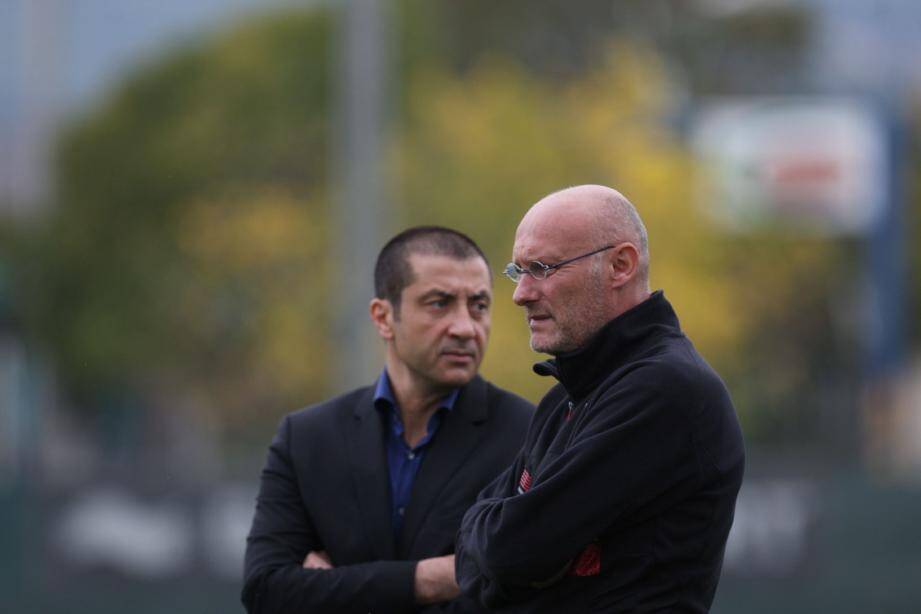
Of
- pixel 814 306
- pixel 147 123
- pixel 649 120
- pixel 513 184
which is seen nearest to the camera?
pixel 513 184

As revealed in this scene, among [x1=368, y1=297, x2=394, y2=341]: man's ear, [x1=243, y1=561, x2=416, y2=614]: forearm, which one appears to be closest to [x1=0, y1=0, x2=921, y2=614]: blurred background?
[x1=368, y1=297, x2=394, y2=341]: man's ear

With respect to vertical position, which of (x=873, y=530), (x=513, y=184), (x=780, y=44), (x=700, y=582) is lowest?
(x=873, y=530)

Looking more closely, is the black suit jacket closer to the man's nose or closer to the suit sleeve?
the suit sleeve

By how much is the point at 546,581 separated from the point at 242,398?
34.9m

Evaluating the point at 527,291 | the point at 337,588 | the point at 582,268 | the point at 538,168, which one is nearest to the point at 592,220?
the point at 582,268

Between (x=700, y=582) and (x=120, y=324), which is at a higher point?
(x=120, y=324)

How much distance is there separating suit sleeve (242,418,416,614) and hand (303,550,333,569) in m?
0.02

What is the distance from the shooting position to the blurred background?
29.4 m

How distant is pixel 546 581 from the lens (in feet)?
13.0

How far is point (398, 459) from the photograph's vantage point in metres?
4.97

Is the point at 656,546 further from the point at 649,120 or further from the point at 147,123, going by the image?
the point at 147,123

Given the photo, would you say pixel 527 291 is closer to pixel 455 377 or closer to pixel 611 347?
pixel 611 347

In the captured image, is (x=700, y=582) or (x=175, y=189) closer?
(x=700, y=582)

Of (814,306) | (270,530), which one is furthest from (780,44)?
(270,530)
